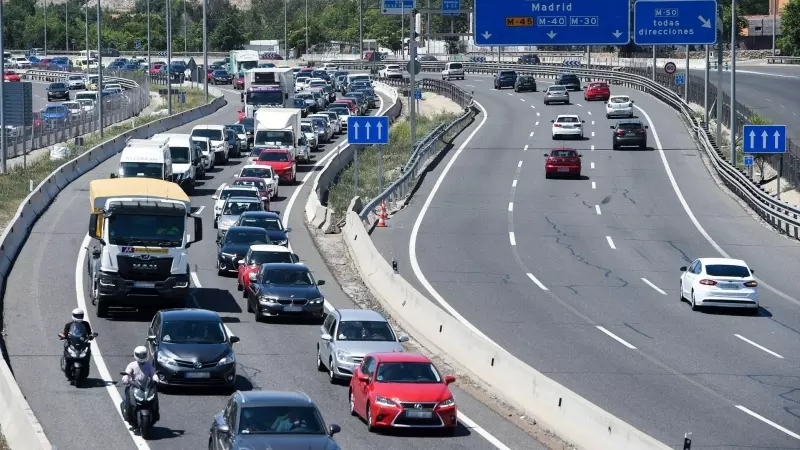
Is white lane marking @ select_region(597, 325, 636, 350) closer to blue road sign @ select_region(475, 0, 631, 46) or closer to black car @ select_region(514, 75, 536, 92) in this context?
blue road sign @ select_region(475, 0, 631, 46)

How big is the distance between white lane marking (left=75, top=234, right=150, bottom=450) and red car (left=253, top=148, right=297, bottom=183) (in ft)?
49.8

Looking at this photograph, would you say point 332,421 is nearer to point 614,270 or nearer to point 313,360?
point 313,360

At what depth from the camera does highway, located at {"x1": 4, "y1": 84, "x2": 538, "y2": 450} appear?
2069cm

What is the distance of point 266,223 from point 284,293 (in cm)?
918

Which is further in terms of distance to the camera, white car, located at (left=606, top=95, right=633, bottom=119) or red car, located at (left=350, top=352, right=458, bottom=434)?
white car, located at (left=606, top=95, right=633, bottom=119)

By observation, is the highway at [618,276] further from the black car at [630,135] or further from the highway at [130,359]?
the highway at [130,359]

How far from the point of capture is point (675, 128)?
75625 millimetres

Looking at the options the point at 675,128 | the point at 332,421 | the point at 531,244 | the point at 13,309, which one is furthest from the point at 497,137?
the point at 332,421

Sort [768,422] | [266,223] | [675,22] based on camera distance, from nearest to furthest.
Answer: [768,422] < [266,223] < [675,22]

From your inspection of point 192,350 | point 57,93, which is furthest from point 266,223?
point 57,93

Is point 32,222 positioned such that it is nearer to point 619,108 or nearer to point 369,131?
point 369,131

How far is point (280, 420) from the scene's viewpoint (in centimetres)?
Result: 1738

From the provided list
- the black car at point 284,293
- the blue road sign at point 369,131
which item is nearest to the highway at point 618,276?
the blue road sign at point 369,131

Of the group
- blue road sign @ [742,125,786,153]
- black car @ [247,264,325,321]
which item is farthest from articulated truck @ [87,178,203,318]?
blue road sign @ [742,125,786,153]
